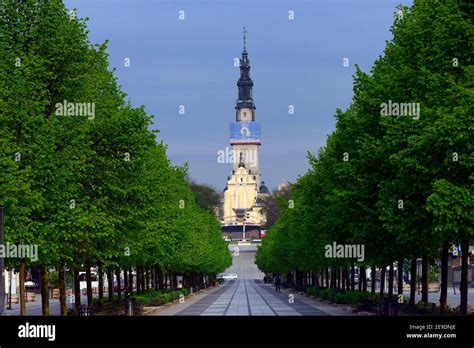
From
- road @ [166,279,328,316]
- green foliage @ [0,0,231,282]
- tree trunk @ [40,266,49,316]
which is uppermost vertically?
green foliage @ [0,0,231,282]

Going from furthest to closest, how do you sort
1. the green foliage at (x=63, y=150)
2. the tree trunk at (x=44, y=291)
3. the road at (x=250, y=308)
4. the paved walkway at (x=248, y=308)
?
the road at (x=250, y=308)
the paved walkway at (x=248, y=308)
the tree trunk at (x=44, y=291)
the green foliage at (x=63, y=150)

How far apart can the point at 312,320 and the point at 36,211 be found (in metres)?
24.8

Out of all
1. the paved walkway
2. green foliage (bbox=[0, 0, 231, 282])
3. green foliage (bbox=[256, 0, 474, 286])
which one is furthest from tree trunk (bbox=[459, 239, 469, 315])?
the paved walkway

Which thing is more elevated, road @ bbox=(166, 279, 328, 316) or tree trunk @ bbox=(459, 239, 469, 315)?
tree trunk @ bbox=(459, 239, 469, 315)

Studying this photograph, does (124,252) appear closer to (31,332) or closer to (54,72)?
(54,72)

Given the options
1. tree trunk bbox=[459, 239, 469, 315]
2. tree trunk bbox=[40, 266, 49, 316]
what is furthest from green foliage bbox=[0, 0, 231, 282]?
tree trunk bbox=[459, 239, 469, 315]

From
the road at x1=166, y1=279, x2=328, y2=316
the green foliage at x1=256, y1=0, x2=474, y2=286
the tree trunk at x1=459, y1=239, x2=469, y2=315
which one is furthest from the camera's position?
the road at x1=166, y1=279, x2=328, y2=316

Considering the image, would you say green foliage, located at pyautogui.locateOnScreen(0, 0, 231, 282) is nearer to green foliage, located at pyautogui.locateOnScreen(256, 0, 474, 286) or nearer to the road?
green foliage, located at pyautogui.locateOnScreen(256, 0, 474, 286)

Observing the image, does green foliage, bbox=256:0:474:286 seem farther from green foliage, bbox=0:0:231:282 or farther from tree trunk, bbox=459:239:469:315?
green foliage, bbox=0:0:231:282

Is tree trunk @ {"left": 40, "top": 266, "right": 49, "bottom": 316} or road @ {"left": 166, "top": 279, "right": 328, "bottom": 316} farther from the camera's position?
road @ {"left": 166, "top": 279, "right": 328, "bottom": 316}

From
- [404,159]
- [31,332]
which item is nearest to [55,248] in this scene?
[404,159]

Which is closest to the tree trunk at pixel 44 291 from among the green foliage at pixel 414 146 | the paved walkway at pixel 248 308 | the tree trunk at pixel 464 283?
the green foliage at pixel 414 146

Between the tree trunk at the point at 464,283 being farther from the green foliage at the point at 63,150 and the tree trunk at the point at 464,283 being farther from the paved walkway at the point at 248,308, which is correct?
the paved walkway at the point at 248,308

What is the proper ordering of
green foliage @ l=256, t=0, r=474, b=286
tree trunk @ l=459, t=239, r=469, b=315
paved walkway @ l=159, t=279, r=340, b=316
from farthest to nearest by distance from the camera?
1. paved walkway @ l=159, t=279, r=340, b=316
2. tree trunk @ l=459, t=239, r=469, b=315
3. green foliage @ l=256, t=0, r=474, b=286
